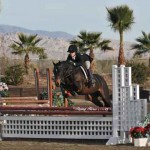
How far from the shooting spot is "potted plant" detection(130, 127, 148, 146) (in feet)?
42.1

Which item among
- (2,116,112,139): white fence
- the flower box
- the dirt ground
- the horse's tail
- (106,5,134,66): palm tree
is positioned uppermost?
(106,5,134,66): palm tree

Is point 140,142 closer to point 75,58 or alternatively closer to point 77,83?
point 75,58

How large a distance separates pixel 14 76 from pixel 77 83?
2695 centimetres

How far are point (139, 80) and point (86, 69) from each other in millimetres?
26798

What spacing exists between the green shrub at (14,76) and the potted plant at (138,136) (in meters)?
30.4

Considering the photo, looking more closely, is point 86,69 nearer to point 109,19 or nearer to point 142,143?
point 142,143

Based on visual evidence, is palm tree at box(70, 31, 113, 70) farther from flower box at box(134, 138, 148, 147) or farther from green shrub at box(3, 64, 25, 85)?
flower box at box(134, 138, 148, 147)

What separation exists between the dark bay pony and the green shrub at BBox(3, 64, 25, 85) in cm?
2522

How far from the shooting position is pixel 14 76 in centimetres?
4334

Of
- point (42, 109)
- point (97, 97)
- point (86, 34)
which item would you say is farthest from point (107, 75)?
point (42, 109)

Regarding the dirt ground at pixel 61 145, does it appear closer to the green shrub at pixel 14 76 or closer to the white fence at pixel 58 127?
the white fence at pixel 58 127

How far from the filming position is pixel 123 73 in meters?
13.4

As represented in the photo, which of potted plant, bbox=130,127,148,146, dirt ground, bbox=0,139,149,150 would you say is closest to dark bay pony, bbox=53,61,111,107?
dirt ground, bbox=0,139,149,150

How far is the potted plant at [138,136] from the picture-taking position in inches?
505
